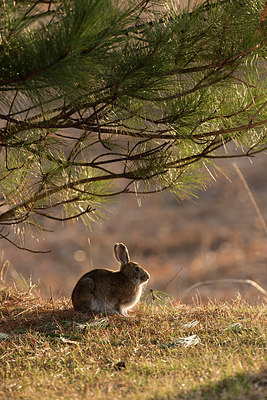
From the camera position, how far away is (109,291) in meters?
3.72

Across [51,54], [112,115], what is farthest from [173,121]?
[51,54]

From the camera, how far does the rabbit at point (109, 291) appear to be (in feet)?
12.1

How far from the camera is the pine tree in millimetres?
2330

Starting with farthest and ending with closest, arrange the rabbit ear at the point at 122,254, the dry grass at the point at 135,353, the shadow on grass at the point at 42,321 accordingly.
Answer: the rabbit ear at the point at 122,254 → the shadow on grass at the point at 42,321 → the dry grass at the point at 135,353

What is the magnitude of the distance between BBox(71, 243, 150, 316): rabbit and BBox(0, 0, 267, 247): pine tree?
467 millimetres

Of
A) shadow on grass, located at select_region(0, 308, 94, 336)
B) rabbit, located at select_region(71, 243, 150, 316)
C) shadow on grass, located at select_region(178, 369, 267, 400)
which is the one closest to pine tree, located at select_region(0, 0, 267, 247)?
rabbit, located at select_region(71, 243, 150, 316)

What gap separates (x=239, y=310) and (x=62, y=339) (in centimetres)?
127

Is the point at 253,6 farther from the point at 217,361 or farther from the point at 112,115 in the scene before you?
the point at 217,361

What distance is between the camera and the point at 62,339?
10.2ft

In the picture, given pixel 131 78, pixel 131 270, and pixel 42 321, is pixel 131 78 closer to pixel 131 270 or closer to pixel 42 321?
pixel 131 270

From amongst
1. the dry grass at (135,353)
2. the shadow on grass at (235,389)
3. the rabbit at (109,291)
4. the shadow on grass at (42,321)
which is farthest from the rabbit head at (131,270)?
the shadow on grass at (235,389)

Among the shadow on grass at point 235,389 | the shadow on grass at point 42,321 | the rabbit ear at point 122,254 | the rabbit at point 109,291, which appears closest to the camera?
the shadow on grass at point 235,389

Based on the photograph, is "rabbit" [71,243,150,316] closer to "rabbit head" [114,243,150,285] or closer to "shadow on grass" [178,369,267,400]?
"rabbit head" [114,243,150,285]

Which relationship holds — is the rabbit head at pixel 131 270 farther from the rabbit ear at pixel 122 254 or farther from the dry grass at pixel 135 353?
the dry grass at pixel 135 353
